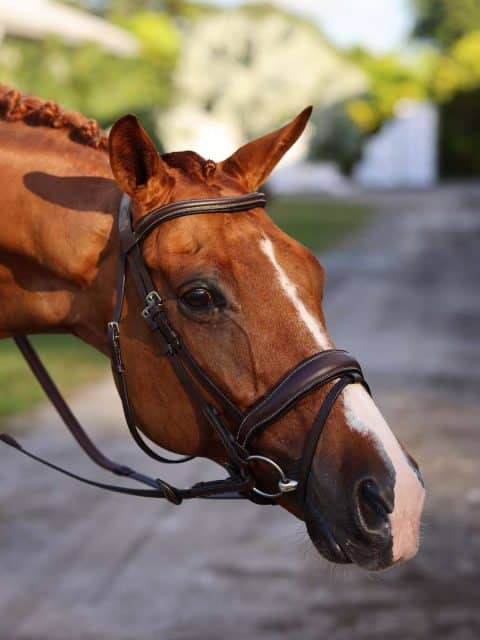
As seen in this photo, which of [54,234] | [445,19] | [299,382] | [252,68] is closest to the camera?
[299,382]

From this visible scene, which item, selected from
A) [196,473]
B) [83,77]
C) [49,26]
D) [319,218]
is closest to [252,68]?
[319,218]

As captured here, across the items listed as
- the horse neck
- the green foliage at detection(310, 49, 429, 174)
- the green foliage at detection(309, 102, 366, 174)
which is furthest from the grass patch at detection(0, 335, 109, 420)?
the green foliage at detection(310, 49, 429, 174)

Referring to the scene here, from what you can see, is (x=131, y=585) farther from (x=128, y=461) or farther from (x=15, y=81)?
(x=15, y=81)

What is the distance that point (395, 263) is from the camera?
16516 mm

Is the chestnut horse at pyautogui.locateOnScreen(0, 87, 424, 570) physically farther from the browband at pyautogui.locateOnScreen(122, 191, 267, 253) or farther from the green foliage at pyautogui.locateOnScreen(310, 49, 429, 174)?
the green foliage at pyautogui.locateOnScreen(310, 49, 429, 174)

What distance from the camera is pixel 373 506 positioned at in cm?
220

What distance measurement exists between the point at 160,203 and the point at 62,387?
5706 millimetres

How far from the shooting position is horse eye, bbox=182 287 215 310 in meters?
2.39

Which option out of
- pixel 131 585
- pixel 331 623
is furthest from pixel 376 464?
pixel 131 585

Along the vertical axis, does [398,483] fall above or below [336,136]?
above

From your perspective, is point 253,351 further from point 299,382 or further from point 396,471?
point 396,471

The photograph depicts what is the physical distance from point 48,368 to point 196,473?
9.88 feet

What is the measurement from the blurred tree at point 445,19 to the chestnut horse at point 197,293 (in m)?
55.1

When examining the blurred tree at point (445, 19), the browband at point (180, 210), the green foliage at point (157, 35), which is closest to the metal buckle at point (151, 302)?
the browband at point (180, 210)
